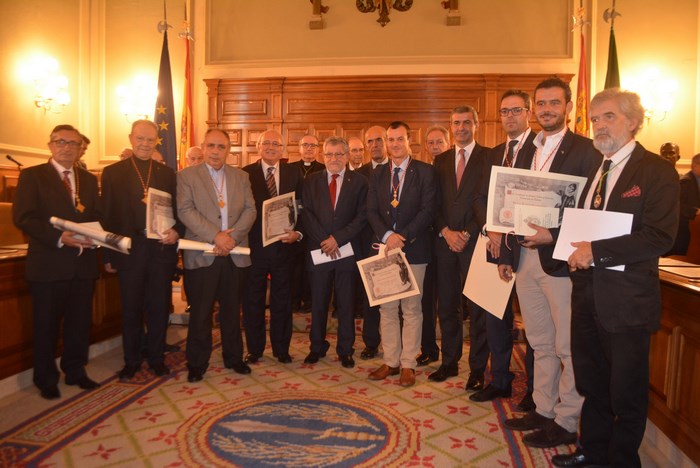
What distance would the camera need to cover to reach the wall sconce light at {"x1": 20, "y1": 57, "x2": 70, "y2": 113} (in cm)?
745

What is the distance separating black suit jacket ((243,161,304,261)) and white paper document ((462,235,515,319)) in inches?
58.0

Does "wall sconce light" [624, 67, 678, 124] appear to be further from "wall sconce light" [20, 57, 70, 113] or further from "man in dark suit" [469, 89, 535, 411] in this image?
"wall sconce light" [20, 57, 70, 113]

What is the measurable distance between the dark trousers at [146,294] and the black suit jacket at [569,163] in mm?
2574

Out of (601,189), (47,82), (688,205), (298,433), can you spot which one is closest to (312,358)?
(298,433)

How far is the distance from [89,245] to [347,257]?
179 centimetres

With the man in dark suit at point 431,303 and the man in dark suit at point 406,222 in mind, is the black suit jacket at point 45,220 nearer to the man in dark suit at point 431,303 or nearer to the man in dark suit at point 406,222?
the man in dark suit at point 406,222

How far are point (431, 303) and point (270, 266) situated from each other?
1.29 metres

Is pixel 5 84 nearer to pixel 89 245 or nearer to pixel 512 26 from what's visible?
pixel 89 245

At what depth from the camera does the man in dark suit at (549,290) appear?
256 centimetres

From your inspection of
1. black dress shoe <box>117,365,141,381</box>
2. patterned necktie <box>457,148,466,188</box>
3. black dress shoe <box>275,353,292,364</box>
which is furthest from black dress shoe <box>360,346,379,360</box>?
black dress shoe <box>117,365,141,381</box>

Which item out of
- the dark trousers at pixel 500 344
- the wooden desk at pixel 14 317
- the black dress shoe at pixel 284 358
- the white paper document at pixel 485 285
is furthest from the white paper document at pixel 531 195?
the wooden desk at pixel 14 317

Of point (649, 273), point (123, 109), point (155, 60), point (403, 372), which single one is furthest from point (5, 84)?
point (649, 273)

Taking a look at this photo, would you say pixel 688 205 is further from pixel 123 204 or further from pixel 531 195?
pixel 123 204

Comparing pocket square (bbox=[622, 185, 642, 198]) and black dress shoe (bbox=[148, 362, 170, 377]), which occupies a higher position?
pocket square (bbox=[622, 185, 642, 198])
